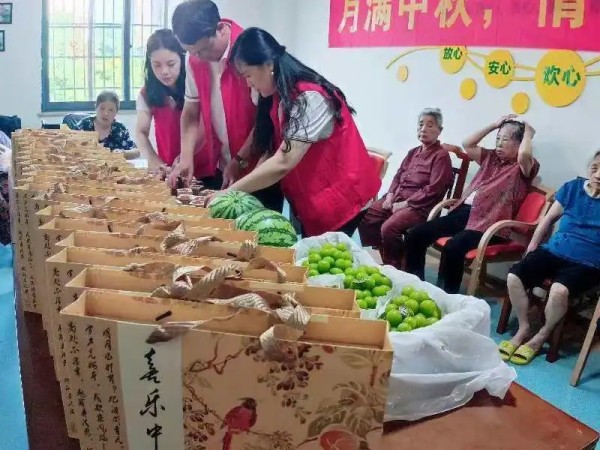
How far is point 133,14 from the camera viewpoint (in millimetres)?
7129

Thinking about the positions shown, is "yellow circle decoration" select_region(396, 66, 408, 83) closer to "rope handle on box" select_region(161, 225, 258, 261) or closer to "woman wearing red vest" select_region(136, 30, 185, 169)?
"woman wearing red vest" select_region(136, 30, 185, 169)

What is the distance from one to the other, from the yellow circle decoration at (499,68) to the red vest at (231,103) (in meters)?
2.22

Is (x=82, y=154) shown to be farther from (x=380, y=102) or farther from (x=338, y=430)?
(x=380, y=102)

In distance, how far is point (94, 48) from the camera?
283 inches

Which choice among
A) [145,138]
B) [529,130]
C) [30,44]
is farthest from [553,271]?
[30,44]

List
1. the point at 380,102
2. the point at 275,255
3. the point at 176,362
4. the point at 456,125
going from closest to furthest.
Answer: the point at 176,362 < the point at 275,255 < the point at 456,125 < the point at 380,102

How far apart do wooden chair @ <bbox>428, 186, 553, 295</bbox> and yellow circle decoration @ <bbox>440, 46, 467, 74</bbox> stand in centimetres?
116

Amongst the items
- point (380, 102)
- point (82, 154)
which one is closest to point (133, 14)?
point (380, 102)

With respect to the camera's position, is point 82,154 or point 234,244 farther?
point 82,154

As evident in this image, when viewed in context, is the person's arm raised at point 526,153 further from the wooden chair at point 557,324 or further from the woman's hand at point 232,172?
the woman's hand at point 232,172

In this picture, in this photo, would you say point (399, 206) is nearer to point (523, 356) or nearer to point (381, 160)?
point (381, 160)

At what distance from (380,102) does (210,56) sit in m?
3.20

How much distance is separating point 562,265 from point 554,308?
270 mm

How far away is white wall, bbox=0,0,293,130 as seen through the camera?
21.3ft
